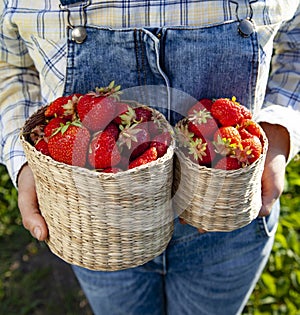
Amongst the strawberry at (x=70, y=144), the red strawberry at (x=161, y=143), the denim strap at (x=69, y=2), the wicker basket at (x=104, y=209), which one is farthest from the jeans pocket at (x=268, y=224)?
the denim strap at (x=69, y=2)

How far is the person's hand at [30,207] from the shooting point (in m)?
1.05

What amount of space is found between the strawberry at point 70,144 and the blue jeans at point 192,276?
383 millimetres

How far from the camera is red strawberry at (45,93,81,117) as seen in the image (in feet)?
3.03

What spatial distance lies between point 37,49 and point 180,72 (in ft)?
1.00

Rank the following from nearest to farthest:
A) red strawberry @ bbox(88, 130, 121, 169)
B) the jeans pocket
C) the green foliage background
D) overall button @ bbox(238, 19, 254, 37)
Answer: red strawberry @ bbox(88, 130, 121, 169)
overall button @ bbox(238, 19, 254, 37)
the jeans pocket
the green foliage background

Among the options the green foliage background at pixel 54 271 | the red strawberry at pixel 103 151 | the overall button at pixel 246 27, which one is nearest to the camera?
the red strawberry at pixel 103 151

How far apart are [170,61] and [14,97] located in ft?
1.33

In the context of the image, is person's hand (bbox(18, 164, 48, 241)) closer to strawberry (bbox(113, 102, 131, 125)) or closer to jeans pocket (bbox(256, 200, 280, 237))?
strawberry (bbox(113, 102, 131, 125))

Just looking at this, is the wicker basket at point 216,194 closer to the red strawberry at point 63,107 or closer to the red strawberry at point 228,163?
the red strawberry at point 228,163

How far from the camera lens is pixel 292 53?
1.23 meters

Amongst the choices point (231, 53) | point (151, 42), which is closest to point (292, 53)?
point (231, 53)

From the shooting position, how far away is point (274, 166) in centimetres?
111

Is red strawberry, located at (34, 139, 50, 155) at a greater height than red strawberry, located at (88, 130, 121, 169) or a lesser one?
lesser

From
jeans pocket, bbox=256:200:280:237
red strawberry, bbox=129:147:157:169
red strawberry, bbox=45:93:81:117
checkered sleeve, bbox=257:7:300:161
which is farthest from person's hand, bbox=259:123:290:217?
red strawberry, bbox=45:93:81:117
